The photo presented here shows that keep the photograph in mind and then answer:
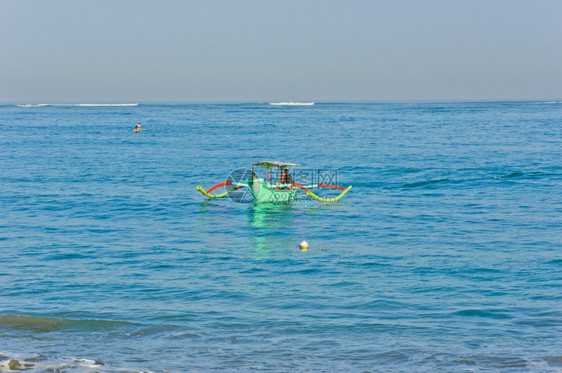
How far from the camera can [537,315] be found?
46.2ft

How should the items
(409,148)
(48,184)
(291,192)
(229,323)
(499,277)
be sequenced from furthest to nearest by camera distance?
1. (409,148)
2. (48,184)
3. (291,192)
4. (499,277)
5. (229,323)

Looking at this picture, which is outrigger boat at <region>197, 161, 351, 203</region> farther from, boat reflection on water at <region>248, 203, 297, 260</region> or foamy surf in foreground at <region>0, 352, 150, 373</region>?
foamy surf in foreground at <region>0, 352, 150, 373</region>

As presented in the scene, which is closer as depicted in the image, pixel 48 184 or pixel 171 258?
pixel 171 258

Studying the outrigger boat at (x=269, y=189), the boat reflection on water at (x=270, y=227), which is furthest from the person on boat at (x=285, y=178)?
the boat reflection on water at (x=270, y=227)

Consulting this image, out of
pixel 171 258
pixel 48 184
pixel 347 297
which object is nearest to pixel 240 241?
pixel 171 258

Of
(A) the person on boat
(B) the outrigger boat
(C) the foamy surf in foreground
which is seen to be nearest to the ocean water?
(C) the foamy surf in foreground

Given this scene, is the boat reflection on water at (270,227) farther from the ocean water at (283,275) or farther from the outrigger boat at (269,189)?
the outrigger boat at (269,189)

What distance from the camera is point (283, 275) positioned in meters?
17.5

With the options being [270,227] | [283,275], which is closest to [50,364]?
[283,275]

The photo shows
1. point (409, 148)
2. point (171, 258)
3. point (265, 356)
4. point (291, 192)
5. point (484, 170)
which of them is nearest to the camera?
point (265, 356)

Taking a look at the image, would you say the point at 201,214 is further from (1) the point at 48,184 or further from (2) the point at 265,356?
(2) the point at 265,356

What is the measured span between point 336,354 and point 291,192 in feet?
54.2

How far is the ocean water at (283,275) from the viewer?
1205 cm

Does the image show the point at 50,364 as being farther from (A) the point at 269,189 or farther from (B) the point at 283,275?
(A) the point at 269,189
